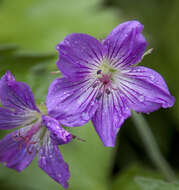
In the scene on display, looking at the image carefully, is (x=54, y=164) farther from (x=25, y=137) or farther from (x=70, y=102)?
(x=70, y=102)

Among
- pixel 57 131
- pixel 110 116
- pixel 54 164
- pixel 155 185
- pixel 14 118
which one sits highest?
pixel 14 118

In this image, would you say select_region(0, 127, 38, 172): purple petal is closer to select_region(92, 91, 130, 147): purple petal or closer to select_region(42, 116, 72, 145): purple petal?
select_region(42, 116, 72, 145): purple petal

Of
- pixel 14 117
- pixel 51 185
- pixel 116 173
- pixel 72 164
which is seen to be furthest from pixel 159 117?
pixel 14 117

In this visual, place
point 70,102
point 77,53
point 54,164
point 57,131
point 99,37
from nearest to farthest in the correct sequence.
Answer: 1. point 57,131
2. point 77,53
3. point 70,102
4. point 54,164
5. point 99,37

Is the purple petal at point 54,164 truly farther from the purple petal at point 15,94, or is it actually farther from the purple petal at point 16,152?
the purple petal at point 15,94

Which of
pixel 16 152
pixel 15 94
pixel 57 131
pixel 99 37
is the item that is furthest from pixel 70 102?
pixel 99 37

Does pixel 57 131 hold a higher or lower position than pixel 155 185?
higher
